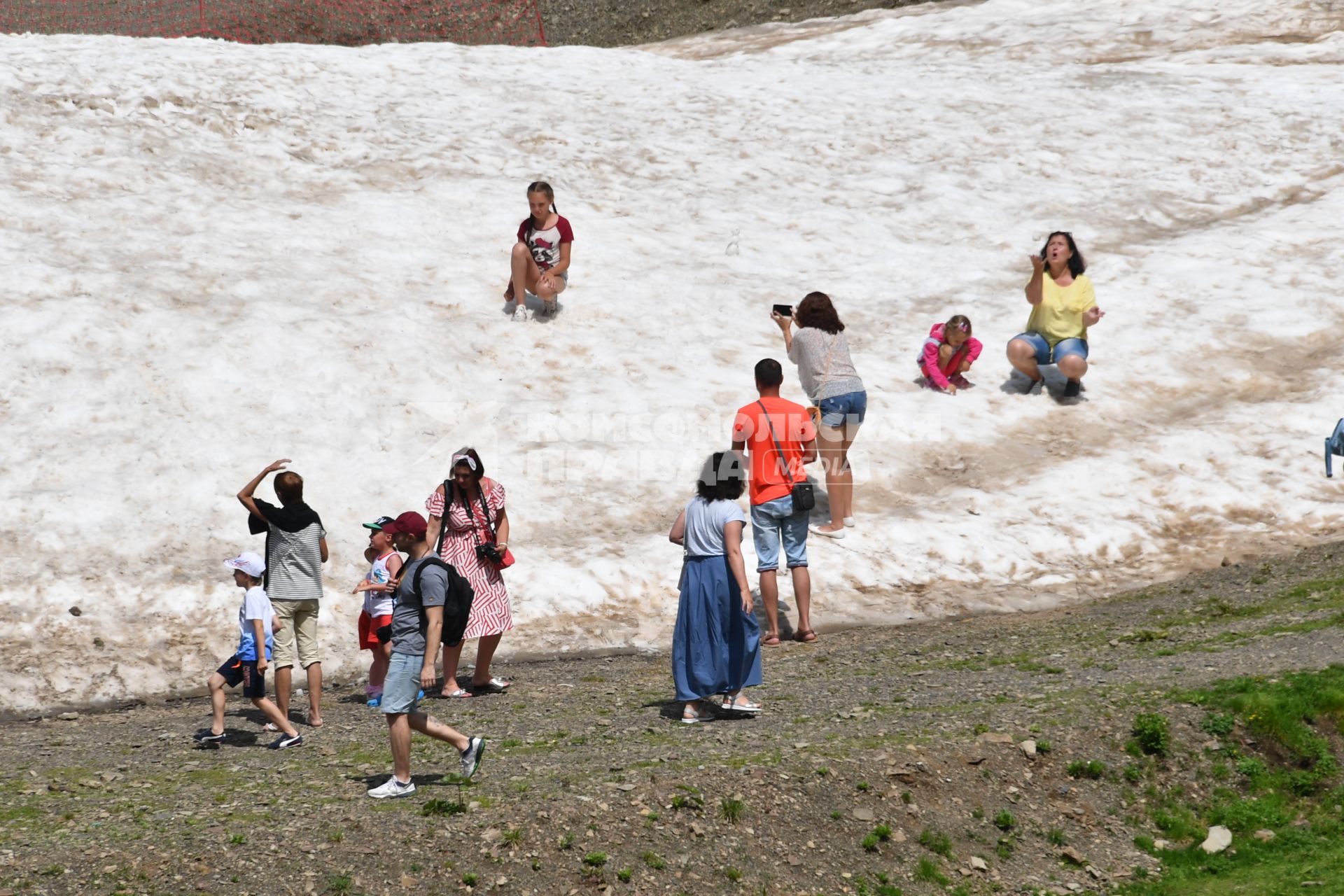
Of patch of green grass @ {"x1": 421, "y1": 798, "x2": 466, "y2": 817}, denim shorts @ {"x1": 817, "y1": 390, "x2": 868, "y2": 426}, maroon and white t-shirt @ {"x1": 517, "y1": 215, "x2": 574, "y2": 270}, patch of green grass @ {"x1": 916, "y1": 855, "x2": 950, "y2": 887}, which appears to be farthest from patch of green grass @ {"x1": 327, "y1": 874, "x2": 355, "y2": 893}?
maroon and white t-shirt @ {"x1": 517, "y1": 215, "x2": 574, "y2": 270}

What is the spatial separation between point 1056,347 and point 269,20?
2837 centimetres

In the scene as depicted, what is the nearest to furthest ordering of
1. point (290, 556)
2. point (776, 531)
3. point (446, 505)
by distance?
point (290, 556) < point (446, 505) < point (776, 531)

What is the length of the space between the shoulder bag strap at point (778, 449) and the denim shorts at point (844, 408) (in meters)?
1.77

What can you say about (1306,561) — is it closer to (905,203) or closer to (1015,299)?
(1015,299)

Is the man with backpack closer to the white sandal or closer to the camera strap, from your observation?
the white sandal

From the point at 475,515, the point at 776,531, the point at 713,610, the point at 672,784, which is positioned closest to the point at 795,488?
the point at 776,531

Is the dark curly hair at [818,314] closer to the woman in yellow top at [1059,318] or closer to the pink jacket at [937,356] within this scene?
the pink jacket at [937,356]

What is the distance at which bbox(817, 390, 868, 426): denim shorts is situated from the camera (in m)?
13.9

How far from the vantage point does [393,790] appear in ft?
27.0

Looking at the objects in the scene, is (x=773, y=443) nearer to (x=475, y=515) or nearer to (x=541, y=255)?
(x=475, y=515)

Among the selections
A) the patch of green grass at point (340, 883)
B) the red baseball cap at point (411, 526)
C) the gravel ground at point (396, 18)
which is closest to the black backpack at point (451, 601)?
the red baseball cap at point (411, 526)

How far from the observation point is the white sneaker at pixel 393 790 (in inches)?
324

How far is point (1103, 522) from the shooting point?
1437cm

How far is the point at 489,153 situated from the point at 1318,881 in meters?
17.3
